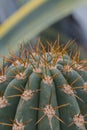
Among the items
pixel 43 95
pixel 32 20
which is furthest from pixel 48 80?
pixel 32 20

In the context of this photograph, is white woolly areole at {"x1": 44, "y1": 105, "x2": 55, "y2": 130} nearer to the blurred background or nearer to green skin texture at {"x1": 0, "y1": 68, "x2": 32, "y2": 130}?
green skin texture at {"x1": 0, "y1": 68, "x2": 32, "y2": 130}

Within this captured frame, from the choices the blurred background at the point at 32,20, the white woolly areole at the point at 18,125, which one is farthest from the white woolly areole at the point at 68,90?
the blurred background at the point at 32,20

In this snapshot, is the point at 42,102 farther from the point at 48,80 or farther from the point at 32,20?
the point at 32,20

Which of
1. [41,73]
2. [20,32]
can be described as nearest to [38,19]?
[20,32]

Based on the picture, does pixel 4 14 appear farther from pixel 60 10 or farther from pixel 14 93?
pixel 14 93

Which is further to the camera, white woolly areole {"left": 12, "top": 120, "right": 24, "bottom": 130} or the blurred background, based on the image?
the blurred background

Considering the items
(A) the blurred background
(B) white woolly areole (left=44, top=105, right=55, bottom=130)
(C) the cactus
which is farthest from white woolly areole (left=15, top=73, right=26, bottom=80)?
(A) the blurred background

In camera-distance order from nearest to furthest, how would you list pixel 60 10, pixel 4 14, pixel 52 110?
pixel 52 110 → pixel 60 10 → pixel 4 14

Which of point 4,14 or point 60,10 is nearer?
point 60,10
